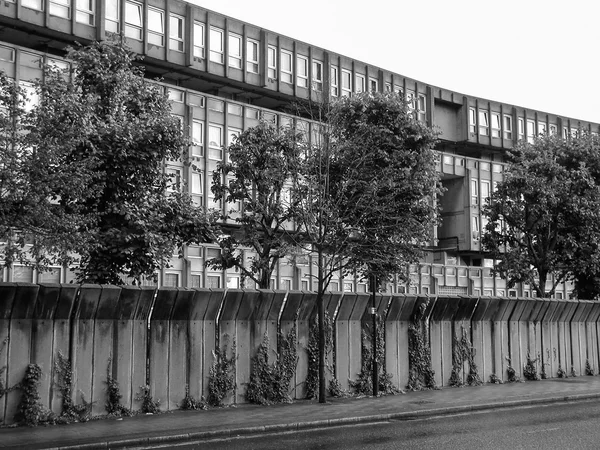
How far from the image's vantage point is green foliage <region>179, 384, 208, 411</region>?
1875cm

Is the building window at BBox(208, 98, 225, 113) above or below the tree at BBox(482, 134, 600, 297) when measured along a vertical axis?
above

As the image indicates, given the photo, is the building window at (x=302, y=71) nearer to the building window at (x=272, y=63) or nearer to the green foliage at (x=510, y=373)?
the building window at (x=272, y=63)

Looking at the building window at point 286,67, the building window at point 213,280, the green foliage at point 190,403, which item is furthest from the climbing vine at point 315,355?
the building window at point 286,67

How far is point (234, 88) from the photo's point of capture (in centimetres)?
5728

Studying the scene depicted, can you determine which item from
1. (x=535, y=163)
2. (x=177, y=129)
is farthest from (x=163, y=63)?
(x=177, y=129)

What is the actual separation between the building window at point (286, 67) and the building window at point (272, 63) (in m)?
0.64

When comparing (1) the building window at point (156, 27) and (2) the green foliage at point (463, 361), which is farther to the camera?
(1) the building window at point (156, 27)

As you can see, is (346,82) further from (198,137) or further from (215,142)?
(198,137)

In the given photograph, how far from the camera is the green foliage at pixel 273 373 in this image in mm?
20141

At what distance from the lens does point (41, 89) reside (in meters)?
19.6

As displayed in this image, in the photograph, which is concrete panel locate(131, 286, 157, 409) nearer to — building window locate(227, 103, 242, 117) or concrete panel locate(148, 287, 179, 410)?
concrete panel locate(148, 287, 179, 410)

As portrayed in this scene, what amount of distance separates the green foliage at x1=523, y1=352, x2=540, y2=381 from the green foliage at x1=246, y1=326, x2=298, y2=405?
10239mm

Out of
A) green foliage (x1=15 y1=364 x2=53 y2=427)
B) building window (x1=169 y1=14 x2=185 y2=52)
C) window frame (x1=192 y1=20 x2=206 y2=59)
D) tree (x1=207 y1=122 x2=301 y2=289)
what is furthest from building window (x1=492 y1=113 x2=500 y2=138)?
green foliage (x1=15 y1=364 x2=53 y2=427)

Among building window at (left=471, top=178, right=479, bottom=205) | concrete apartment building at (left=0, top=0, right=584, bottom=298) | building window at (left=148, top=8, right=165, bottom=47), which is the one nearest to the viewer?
concrete apartment building at (left=0, top=0, right=584, bottom=298)
